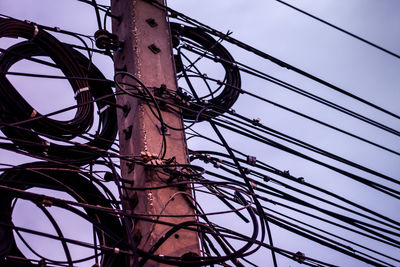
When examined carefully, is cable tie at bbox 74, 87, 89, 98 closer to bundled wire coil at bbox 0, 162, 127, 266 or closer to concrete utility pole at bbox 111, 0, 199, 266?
concrete utility pole at bbox 111, 0, 199, 266

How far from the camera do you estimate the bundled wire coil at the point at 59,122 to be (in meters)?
3.80

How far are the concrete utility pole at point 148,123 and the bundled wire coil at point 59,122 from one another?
0.31 metres

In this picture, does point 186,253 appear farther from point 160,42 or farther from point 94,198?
point 160,42

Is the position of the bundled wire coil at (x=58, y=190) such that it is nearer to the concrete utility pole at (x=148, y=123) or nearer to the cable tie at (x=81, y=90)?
the concrete utility pole at (x=148, y=123)

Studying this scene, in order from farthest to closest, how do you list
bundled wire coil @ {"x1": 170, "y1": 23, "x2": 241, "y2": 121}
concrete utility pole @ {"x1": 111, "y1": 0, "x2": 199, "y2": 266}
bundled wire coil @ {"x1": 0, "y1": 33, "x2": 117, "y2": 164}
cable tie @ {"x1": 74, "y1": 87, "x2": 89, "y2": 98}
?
1. bundled wire coil @ {"x1": 170, "y1": 23, "x2": 241, "y2": 121}
2. cable tie @ {"x1": 74, "y1": 87, "x2": 89, "y2": 98}
3. bundled wire coil @ {"x1": 0, "y1": 33, "x2": 117, "y2": 164}
4. concrete utility pole @ {"x1": 111, "y1": 0, "x2": 199, "y2": 266}

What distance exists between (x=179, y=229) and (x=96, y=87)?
8.39ft

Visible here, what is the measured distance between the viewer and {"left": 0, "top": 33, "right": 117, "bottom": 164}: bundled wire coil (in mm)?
3803

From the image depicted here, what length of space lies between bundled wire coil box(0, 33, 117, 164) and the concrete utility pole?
1.01 feet

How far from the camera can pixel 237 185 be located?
11.1 feet

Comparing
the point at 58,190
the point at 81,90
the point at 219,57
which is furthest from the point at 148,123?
the point at 219,57

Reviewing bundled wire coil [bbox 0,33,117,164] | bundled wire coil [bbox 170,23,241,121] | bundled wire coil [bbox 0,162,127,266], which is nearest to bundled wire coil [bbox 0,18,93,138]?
bundled wire coil [bbox 0,33,117,164]

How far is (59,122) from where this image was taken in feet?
13.8

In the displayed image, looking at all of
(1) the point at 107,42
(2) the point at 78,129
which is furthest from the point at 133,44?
(2) the point at 78,129

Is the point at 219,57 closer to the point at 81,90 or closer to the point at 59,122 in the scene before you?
the point at 81,90
